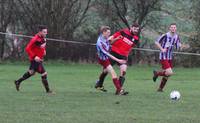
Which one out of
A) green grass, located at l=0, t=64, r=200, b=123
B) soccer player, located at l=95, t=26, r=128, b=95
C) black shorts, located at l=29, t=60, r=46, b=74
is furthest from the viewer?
black shorts, located at l=29, t=60, r=46, b=74

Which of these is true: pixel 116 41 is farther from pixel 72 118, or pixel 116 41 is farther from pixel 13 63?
pixel 13 63

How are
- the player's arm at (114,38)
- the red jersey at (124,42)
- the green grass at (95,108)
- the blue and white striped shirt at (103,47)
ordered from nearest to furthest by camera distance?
the green grass at (95,108) → the blue and white striped shirt at (103,47) → the player's arm at (114,38) → the red jersey at (124,42)

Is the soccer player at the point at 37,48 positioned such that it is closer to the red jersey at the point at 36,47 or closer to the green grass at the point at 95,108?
the red jersey at the point at 36,47

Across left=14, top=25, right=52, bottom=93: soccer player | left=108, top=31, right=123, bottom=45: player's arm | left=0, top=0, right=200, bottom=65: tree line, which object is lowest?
left=0, top=0, right=200, bottom=65: tree line

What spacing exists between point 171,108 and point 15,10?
77.1 feet

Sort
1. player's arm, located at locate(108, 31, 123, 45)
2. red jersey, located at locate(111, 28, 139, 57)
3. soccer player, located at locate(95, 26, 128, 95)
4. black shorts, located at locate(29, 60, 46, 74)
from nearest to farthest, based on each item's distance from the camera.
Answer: soccer player, located at locate(95, 26, 128, 95) → black shorts, located at locate(29, 60, 46, 74) → player's arm, located at locate(108, 31, 123, 45) → red jersey, located at locate(111, 28, 139, 57)

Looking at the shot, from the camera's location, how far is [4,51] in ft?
112

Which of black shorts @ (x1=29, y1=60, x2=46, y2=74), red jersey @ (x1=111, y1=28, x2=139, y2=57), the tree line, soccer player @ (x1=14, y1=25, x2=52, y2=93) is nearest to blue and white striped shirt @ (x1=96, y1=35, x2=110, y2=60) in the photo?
red jersey @ (x1=111, y1=28, x2=139, y2=57)

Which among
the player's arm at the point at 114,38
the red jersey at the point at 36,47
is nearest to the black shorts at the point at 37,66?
the red jersey at the point at 36,47

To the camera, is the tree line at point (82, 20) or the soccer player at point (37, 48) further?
the tree line at point (82, 20)

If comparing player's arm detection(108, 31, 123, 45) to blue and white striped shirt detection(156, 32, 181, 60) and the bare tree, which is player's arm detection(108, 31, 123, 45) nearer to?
blue and white striped shirt detection(156, 32, 181, 60)

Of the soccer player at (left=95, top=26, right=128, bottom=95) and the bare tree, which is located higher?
the soccer player at (left=95, top=26, right=128, bottom=95)

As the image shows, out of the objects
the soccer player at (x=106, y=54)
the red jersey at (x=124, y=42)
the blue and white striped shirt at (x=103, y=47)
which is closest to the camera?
the soccer player at (x=106, y=54)

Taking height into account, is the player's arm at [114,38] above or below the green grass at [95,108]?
above
